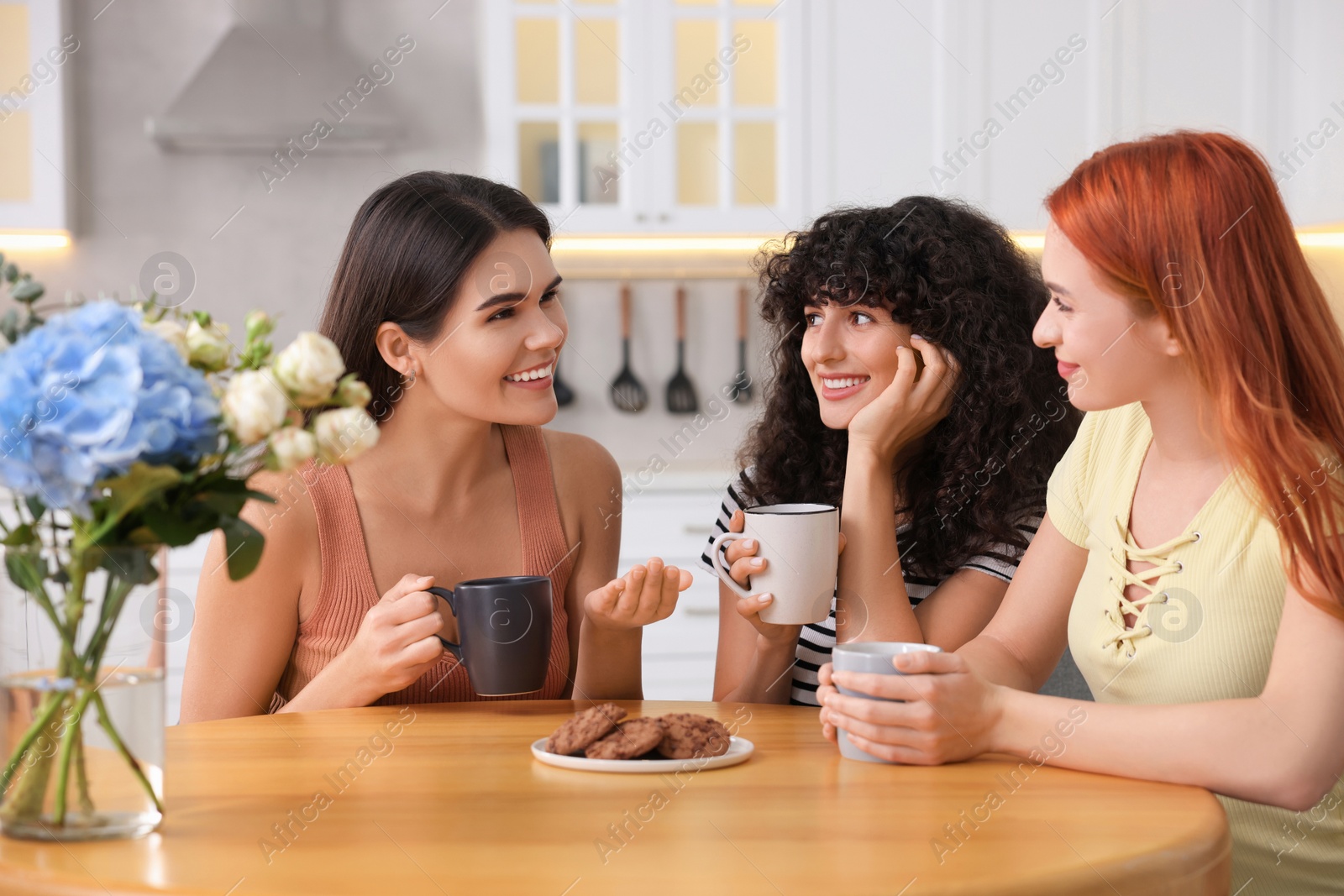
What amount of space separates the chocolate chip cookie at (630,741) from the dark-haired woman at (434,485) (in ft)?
1.06

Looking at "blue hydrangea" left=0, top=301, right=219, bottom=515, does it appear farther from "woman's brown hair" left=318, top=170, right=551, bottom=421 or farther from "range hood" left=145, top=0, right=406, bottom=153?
"range hood" left=145, top=0, right=406, bottom=153

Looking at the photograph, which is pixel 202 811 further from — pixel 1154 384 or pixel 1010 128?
pixel 1010 128

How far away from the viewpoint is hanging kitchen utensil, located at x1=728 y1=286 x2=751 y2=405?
371 cm

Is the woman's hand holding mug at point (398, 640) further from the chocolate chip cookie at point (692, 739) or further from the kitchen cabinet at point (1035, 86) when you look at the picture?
the kitchen cabinet at point (1035, 86)

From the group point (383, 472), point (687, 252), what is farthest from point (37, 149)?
point (383, 472)

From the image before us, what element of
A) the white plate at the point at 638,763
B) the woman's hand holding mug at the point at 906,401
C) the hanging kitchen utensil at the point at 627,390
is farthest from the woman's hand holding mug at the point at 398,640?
the hanging kitchen utensil at the point at 627,390

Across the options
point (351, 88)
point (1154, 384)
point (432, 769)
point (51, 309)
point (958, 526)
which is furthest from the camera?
point (351, 88)

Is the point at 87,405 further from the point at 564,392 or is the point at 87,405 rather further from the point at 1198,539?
the point at 564,392

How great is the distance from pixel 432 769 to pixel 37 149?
2906 millimetres

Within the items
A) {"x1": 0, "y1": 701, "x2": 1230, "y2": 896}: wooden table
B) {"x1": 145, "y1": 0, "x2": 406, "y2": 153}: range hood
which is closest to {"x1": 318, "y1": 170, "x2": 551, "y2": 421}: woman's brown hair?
{"x1": 0, "y1": 701, "x2": 1230, "y2": 896}: wooden table

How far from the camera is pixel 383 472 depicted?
5.21 feet

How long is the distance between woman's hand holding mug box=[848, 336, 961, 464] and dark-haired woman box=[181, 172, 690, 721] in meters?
0.38

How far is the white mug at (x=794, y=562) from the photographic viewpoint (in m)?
1.26

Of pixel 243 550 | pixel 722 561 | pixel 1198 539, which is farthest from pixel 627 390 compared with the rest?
pixel 243 550
